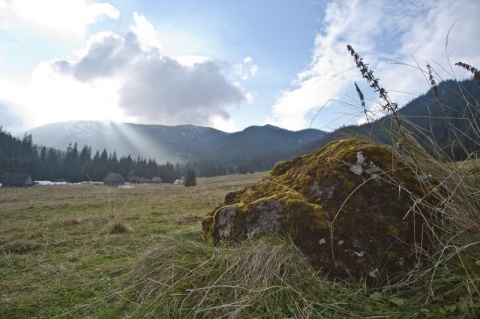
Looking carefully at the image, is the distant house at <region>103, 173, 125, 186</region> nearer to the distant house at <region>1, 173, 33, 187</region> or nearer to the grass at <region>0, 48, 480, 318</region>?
the distant house at <region>1, 173, 33, 187</region>

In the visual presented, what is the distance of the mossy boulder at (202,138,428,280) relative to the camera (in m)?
2.85

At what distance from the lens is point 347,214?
326cm

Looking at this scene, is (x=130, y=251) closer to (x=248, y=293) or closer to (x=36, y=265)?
(x=36, y=265)

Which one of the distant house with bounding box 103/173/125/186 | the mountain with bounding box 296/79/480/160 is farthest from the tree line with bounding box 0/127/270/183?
the mountain with bounding box 296/79/480/160

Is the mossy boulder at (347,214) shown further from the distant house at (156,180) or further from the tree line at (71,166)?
the distant house at (156,180)

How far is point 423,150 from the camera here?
10.7 feet

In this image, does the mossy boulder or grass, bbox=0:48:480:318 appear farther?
the mossy boulder

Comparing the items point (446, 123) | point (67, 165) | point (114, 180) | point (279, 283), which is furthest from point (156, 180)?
point (446, 123)

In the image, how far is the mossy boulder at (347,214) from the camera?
2.85m

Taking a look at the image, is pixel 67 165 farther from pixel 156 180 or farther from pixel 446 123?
pixel 446 123

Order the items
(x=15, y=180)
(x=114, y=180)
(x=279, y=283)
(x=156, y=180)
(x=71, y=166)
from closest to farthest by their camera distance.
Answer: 1. (x=279, y=283)
2. (x=15, y=180)
3. (x=114, y=180)
4. (x=71, y=166)
5. (x=156, y=180)

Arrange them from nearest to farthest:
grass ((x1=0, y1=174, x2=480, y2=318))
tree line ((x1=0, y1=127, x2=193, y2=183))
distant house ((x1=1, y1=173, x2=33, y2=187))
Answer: grass ((x1=0, y1=174, x2=480, y2=318))
distant house ((x1=1, y1=173, x2=33, y2=187))
tree line ((x1=0, y1=127, x2=193, y2=183))

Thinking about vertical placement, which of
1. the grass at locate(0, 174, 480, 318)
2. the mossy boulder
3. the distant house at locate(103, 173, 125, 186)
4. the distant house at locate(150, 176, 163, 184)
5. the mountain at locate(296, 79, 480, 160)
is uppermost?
the mountain at locate(296, 79, 480, 160)

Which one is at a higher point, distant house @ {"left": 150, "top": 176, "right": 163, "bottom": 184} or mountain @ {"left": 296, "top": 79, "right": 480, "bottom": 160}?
mountain @ {"left": 296, "top": 79, "right": 480, "bottom": 160}
